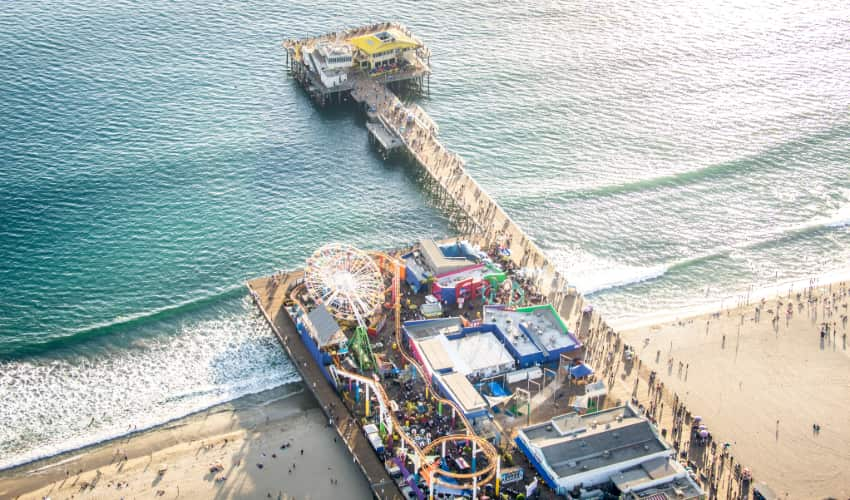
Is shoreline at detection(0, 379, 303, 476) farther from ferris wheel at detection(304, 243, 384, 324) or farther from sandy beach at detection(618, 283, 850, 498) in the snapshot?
sandy beach at detection(618, 283, 850, 498)

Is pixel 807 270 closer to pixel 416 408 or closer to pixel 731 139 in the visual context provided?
pixel 731 139

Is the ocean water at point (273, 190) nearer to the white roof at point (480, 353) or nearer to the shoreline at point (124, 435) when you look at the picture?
the shoreline at point (124, 435)

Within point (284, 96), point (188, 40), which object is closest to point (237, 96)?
point (284, 96)

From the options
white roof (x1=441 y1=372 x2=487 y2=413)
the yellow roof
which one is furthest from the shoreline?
the yellow roof

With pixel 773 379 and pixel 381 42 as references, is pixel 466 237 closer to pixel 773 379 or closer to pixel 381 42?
pixel 773 379

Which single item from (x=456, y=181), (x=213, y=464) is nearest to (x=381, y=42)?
(x=456, y=181)

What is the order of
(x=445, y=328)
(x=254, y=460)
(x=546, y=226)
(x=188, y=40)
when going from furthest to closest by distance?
1. (x=188, y=40)
2. (x=546, y=226)
3. (x=445, y=328)
4. (x=254, y=460)

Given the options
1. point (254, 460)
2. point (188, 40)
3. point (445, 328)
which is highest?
point (188, 40)
